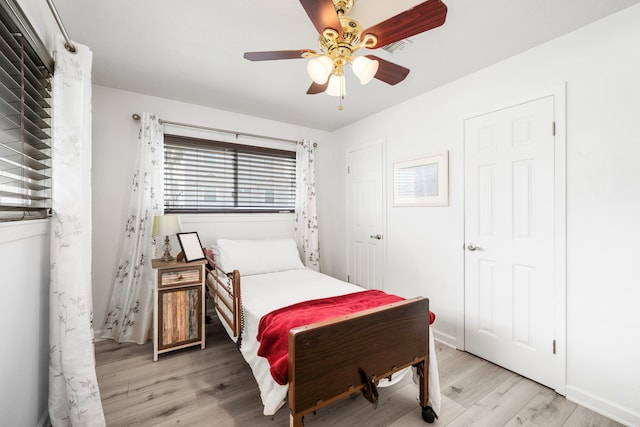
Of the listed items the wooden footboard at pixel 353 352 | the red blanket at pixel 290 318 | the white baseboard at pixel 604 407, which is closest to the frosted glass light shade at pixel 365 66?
the wooden footboard at pixel 353 352

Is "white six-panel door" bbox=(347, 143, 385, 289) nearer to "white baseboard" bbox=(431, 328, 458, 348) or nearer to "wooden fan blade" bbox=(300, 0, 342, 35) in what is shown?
"white baseboard" bbox=(431, 328, 458, 348)

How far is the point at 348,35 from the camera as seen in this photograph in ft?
4.62

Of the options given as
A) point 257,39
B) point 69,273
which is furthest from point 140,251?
point 257,39

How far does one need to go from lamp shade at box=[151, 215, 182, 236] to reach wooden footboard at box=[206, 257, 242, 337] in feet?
1.68

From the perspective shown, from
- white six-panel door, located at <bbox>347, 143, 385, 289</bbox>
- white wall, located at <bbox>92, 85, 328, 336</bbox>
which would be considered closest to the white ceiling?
white wall, located at <bbox>92, 85, 328, 336</bbox>

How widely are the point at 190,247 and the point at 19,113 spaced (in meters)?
1.60

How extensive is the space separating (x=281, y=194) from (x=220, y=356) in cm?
204

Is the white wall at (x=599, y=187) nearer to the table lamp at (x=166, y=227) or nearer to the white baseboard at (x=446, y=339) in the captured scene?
the white baseboard at (x=446, y=339)

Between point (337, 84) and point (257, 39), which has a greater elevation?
point (257, 39)

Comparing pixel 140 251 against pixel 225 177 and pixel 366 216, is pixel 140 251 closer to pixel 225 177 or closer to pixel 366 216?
pixel 225 177

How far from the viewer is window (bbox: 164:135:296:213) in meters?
3.06

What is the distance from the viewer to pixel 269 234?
3613mm

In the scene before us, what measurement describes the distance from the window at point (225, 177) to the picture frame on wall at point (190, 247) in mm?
541

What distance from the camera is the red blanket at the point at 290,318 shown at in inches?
56.4
